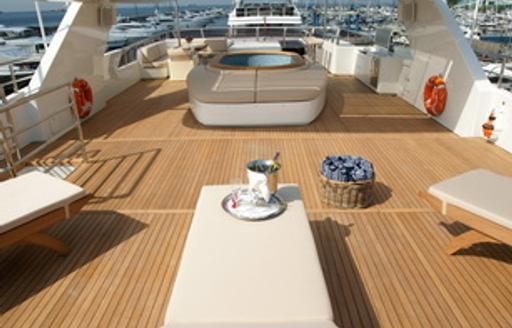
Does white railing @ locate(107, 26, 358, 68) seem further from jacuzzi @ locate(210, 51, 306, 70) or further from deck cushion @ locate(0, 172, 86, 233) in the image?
deck cushion @ locate(0, 172, 86, 233)

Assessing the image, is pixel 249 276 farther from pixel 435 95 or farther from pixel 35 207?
pixel 435 95

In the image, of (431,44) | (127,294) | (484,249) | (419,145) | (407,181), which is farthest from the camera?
(431,44)

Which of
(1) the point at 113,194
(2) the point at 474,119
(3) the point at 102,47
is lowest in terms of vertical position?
(1) the point at 113,194

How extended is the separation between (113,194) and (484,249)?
119 inches

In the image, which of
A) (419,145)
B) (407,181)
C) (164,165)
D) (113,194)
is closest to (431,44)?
(419,145)

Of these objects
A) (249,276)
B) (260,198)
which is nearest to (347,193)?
(260,198)

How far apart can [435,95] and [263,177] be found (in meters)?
4.01

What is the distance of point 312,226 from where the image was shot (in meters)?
2.82

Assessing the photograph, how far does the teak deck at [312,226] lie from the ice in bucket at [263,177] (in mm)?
372

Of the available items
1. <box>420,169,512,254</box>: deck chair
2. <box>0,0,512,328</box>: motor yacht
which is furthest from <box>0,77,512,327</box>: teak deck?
<box>420,169,512,254</box>: deck chair

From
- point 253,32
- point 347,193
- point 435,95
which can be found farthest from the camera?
point 253,32

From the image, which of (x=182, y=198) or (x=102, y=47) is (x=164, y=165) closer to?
(x=182, y=198)

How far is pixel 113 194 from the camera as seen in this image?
3391 mm

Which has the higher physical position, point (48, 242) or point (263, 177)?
point (263, 177)
